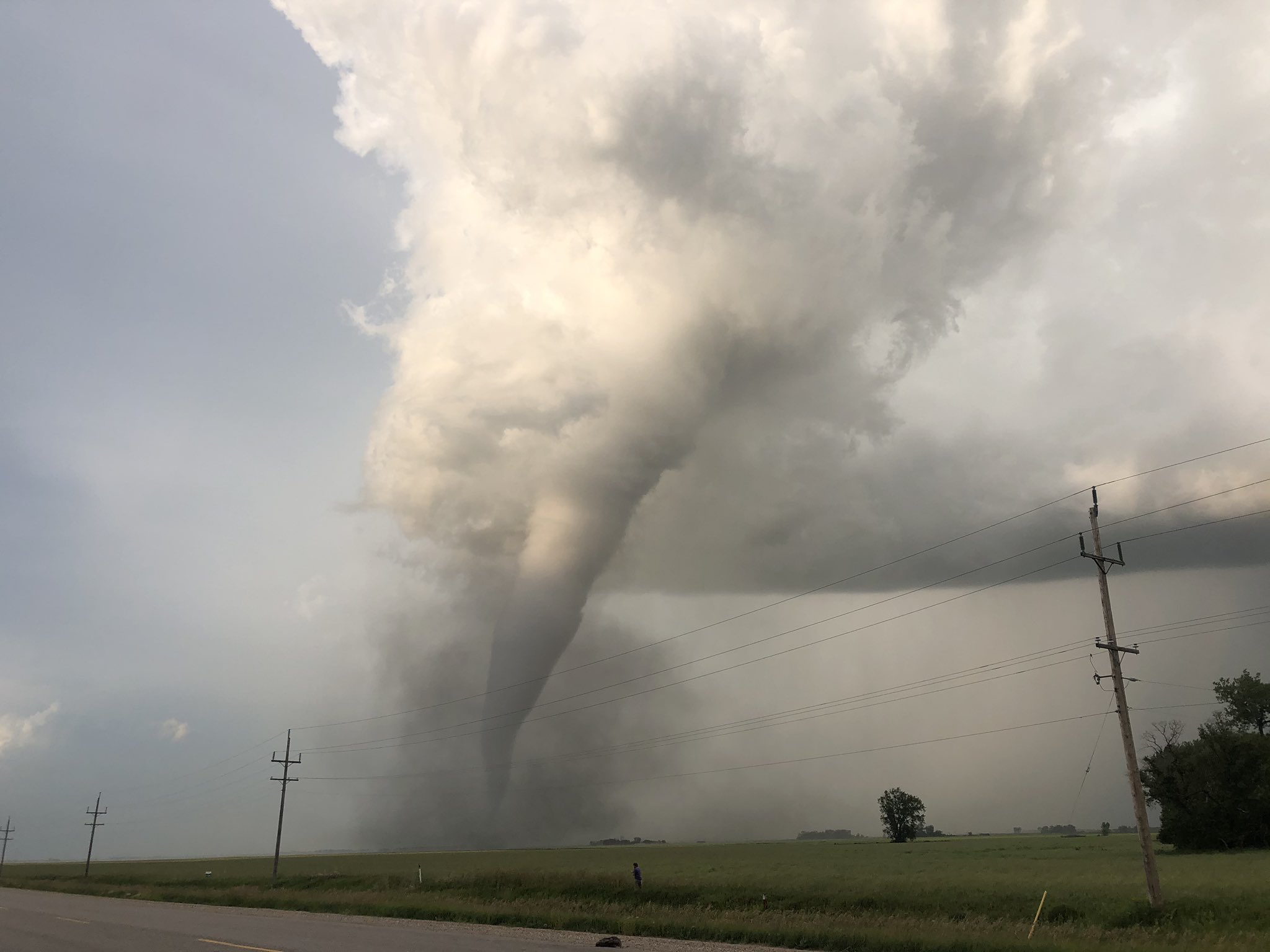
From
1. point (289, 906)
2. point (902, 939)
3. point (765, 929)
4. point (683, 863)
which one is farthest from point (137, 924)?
point (683, 863)

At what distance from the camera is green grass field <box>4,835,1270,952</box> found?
96.0ft

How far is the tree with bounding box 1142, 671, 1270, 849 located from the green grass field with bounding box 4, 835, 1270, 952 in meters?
3.84

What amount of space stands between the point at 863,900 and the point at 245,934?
2820 cm

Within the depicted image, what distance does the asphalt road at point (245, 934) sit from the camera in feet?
80.6

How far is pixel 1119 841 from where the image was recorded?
107 metres

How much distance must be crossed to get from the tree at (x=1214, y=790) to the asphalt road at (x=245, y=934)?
2882 inches

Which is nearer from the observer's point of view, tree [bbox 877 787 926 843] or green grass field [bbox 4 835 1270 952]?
green grass field [bbox 4 835 1270 952]

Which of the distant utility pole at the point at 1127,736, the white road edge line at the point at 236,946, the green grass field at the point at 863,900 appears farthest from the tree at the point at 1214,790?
the white road edge line at the point at 236,946

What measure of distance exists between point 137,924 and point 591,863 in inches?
2812

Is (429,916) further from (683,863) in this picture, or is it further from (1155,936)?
(683,863)

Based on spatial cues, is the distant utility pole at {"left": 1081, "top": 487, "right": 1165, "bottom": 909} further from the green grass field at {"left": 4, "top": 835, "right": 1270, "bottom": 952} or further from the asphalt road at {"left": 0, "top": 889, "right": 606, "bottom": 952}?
the asphalt road at {"left": 0, "top": 889, "right": 606, "bottom": 952}

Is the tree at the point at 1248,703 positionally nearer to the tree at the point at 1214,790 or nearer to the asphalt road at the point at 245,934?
the tree at the point at 1214,790

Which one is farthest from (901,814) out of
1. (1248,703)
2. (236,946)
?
(236,946)

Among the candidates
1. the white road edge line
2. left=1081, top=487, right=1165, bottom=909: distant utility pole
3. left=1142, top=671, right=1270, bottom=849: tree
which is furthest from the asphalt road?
left=1142, top=671, right=1270, bottom=849: tree
